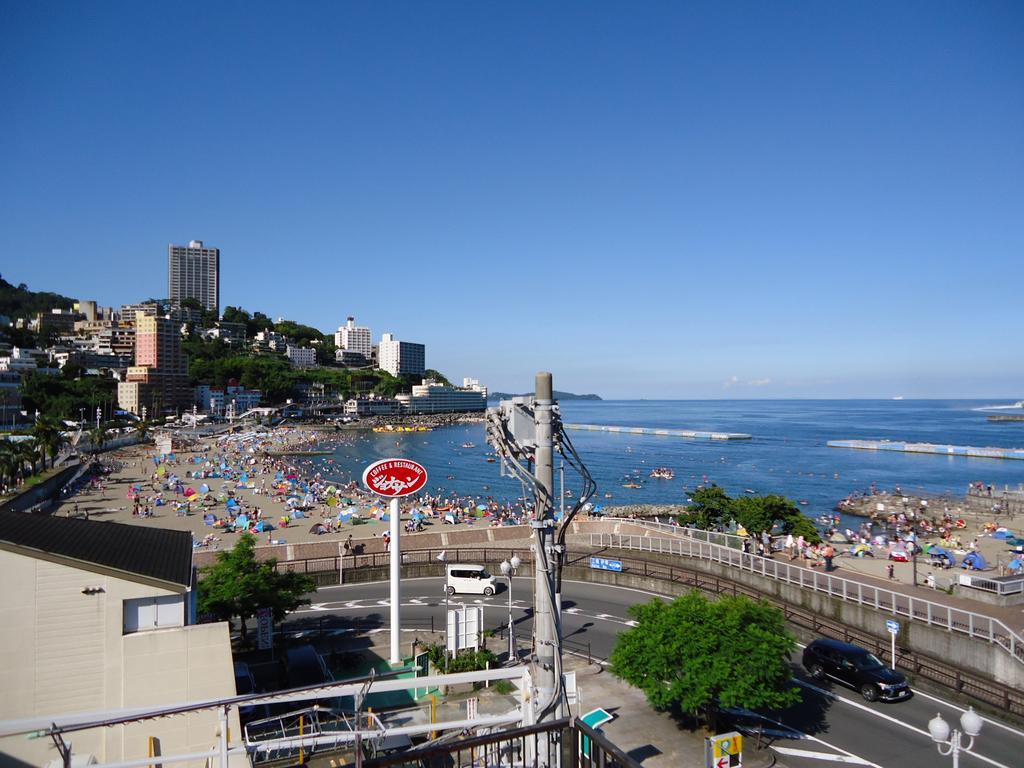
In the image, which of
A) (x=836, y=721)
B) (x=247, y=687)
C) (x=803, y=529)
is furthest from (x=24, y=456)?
(x=836, y=721)

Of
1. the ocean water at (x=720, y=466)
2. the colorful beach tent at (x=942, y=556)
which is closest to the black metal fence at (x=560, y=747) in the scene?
the colorful beach tent at (x=942, y=556)

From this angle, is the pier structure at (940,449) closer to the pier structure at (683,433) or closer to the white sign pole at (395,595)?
the pier structure at (683,433)

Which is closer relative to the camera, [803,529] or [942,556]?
[803,529]

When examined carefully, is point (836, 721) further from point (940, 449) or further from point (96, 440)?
point (940, 449)

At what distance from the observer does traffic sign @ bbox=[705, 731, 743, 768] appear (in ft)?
31.4

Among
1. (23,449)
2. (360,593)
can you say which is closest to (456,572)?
(360,593)

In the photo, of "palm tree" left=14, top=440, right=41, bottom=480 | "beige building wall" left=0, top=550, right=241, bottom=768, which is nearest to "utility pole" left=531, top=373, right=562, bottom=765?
"beige building wall" left=0, top=550, right=241, bottom=768

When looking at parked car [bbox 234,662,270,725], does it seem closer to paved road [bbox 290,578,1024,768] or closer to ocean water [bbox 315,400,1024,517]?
paved road [bbox 290,578,1024,768]

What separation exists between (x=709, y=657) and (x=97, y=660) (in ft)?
30.4

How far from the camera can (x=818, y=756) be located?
10.9 metres

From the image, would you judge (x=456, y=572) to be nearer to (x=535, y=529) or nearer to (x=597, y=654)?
(x=597, y=654)

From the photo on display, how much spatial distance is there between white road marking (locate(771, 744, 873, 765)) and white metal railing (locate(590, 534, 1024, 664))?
501 cm

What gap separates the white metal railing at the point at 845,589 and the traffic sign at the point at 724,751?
24.4 ft

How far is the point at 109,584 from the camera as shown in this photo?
8.83 meters
